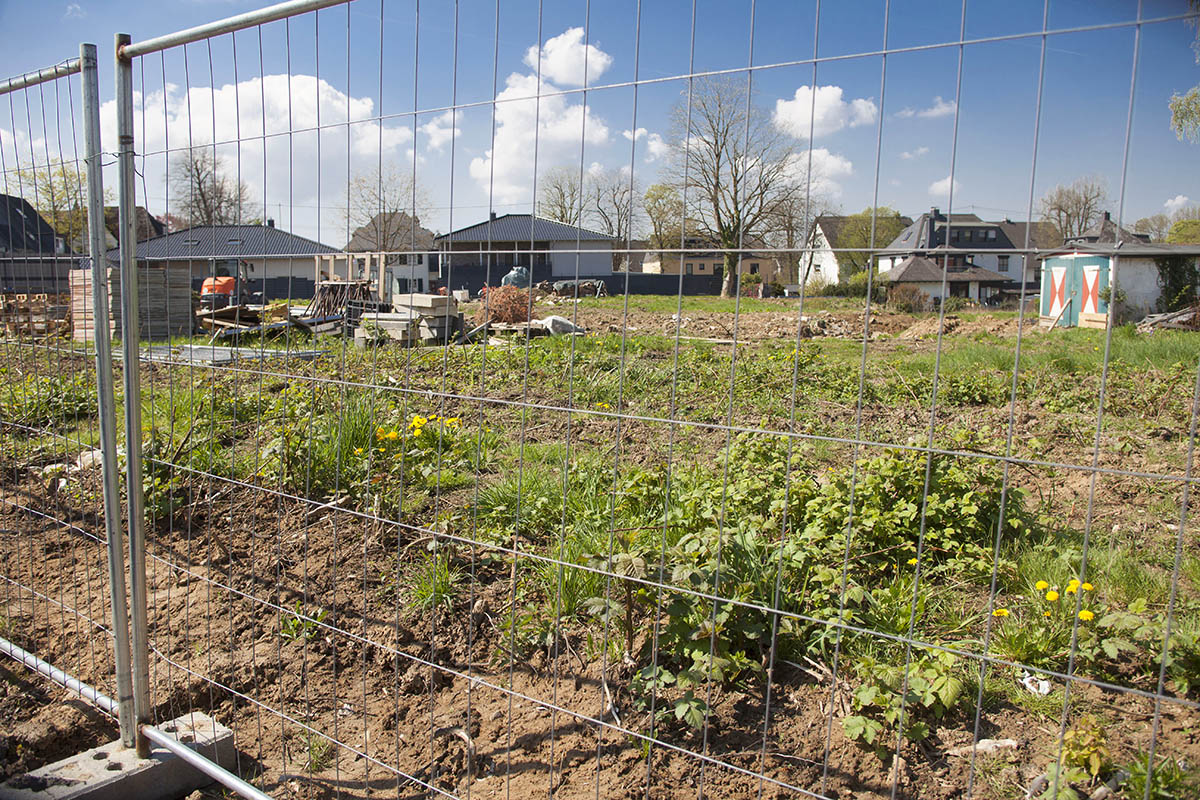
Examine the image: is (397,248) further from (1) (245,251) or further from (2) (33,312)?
(2) (33,312)

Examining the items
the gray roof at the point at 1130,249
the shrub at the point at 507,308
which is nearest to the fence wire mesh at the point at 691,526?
the gray roof at the point at 1130,249

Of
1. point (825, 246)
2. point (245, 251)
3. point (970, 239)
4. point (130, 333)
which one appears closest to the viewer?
point (970, 239)

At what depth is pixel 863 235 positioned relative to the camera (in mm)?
2012

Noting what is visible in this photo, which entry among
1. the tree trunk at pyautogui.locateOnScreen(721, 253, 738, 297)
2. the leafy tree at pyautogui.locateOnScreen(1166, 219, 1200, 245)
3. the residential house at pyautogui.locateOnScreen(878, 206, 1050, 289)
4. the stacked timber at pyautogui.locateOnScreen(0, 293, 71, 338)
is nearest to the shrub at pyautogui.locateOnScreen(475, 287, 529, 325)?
the stacked timber at pyautogui.locateOnScreen(0, 293, 71, 338)

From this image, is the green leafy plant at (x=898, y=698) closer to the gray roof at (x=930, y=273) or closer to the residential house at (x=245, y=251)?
the gray roof at (x=930, y=273)

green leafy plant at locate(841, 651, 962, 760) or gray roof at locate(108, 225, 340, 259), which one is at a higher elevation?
gray roof at locate(108, 225, 340, 259)

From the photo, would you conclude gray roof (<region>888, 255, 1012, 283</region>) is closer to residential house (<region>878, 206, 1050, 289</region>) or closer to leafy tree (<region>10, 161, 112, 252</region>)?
residential house (<region>878, 206, 1050, 289</region>)

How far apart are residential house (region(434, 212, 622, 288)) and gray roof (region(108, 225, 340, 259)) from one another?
505mm

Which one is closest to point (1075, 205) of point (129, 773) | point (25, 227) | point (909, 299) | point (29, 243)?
point (909, 299)

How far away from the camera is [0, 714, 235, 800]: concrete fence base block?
273cm

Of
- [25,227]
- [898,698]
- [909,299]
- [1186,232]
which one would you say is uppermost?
[25,227]

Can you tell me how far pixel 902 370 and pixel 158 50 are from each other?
272 inches

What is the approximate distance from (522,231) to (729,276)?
804 millimetres

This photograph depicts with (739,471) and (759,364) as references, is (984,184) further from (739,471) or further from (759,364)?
(759,364)
